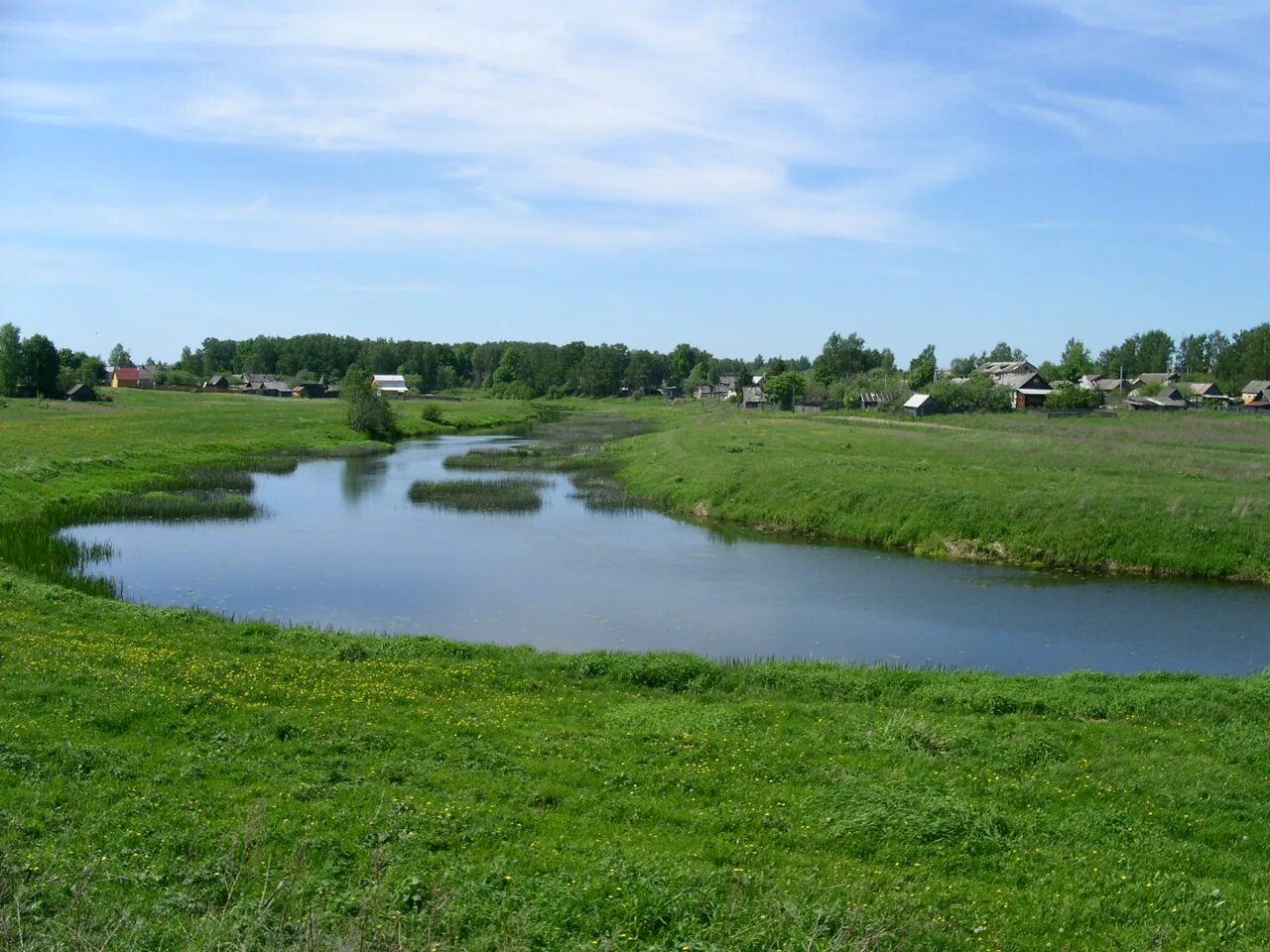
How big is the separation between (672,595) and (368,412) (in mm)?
61757

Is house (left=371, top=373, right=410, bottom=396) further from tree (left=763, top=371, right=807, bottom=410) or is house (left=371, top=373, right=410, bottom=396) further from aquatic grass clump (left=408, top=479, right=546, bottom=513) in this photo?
aquatic grass clump (left=408, top=479, right=546, bottom=513)

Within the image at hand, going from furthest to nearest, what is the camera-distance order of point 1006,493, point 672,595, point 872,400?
point 872,400 → point 1006,493 → point 672,595

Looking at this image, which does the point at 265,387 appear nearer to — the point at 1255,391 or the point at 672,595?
the point at 672,595

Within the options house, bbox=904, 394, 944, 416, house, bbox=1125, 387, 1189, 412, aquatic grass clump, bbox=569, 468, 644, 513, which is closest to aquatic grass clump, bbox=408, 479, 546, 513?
aquatic grass clump, bbox=569, 468, 644, 513

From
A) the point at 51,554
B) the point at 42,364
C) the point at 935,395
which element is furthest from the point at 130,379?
the point at 51,554

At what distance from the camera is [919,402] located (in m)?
103

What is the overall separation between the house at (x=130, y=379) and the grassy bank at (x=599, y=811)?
15750cm

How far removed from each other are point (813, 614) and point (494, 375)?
6776 inches

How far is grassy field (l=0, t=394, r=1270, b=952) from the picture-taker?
7703 millimetres

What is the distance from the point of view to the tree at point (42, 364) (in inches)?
4001

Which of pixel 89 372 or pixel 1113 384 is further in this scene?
pixel 1113 384

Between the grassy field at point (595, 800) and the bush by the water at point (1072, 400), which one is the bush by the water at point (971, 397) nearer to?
the bush by the water at point (1072, 400)

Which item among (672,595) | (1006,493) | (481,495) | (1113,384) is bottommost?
(672,595)

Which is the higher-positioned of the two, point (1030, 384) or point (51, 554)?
point (1030, 384)
